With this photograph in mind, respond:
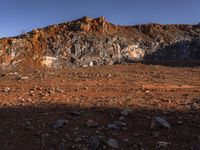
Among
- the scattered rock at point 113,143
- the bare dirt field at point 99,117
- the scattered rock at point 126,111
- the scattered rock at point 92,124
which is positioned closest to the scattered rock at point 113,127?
the bare dirt field at point 99,117

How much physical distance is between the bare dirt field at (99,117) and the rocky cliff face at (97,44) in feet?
32.9

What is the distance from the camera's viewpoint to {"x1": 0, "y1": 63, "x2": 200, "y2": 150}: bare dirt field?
Answer: 7586mm

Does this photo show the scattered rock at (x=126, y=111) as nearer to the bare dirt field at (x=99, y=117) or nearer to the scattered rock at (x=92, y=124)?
the bare dirt field at (x=99, y=117)

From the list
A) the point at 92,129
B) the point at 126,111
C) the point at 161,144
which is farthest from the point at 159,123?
the point at 92,129

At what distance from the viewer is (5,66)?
2281 centimetres

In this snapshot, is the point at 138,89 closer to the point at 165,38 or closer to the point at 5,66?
the point at 5,66

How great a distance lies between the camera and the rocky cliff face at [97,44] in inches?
938

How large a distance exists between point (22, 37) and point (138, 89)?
13335mm

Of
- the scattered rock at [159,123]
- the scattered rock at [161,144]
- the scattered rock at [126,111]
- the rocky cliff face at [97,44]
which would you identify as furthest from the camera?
the rocky cliff face at [97,44]

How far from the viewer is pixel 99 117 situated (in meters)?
8.81

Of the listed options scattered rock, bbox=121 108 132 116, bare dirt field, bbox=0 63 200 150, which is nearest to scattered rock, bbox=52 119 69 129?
bare dirt field, bbox=0 63 200 150

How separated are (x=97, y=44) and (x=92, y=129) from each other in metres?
17.4

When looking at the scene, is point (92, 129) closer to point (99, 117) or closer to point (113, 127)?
point (113, 127)

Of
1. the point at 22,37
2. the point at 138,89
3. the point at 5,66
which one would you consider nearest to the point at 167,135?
the point at 138,89
